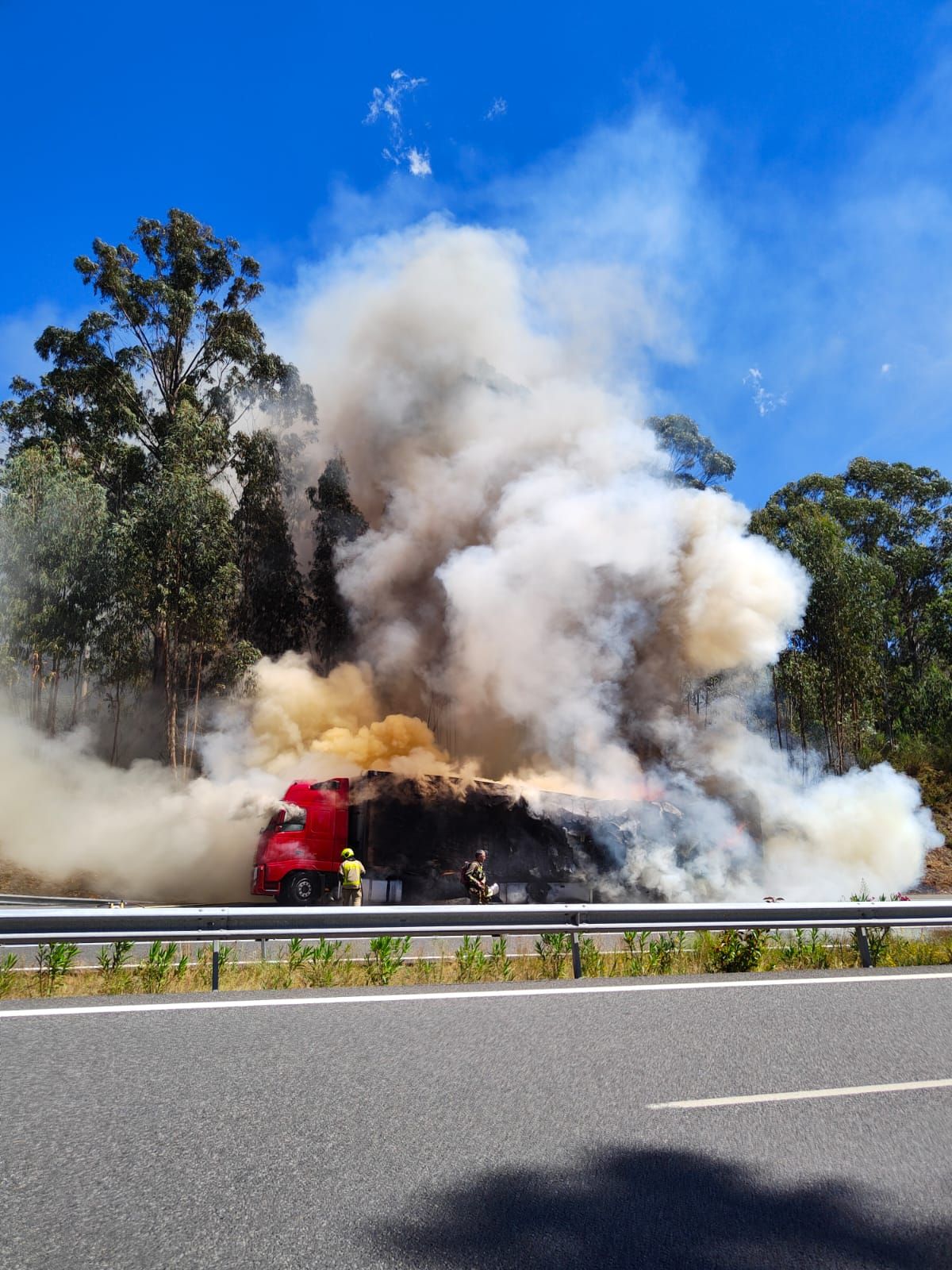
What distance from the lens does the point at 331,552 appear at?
38531mm

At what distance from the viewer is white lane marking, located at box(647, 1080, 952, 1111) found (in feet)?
15.8

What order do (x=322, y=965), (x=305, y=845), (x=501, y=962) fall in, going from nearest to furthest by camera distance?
(x=322, y=965)
(x=501, y=962)
(x=305, y=845)

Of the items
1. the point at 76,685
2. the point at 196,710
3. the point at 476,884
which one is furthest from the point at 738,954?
the point at 76,685

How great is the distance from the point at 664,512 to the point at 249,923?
19881mm

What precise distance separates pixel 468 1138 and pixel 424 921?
4.38 metres

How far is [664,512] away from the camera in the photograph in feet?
85.3

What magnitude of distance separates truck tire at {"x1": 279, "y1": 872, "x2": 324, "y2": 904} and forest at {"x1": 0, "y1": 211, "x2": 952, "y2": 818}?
13.3 metres

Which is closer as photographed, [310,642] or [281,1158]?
[281,1158]

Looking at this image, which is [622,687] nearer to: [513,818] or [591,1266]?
[513,818]

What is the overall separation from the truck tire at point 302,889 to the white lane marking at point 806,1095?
643 inches

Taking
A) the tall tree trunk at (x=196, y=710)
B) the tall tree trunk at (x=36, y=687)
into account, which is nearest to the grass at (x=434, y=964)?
the tall tree trunk at (x=196, y=710)

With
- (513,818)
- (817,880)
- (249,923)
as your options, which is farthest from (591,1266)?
(817,880)

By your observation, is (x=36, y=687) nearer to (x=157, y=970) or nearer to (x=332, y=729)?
(x=332, y=729)

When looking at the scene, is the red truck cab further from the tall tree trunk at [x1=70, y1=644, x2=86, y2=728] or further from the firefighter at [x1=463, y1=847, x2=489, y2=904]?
the tall tree trunk at [x1=70, y1=644, x2=86, y2=728]
